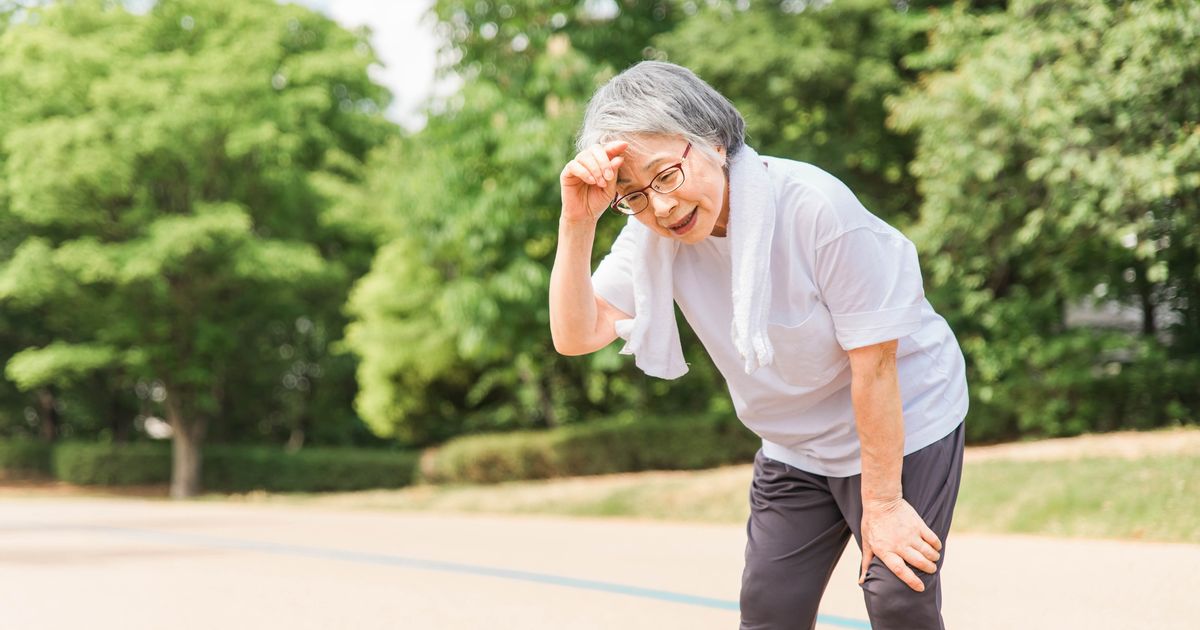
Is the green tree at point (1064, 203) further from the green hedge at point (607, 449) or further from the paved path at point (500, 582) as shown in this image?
the paved path at point (500, 582)

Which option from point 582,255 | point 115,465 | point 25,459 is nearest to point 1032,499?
point 582,255

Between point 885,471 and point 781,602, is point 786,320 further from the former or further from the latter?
point 781,602

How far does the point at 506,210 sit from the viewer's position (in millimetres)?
14875

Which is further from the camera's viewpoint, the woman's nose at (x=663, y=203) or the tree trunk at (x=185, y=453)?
the tree trunk at (x=185, y=453)

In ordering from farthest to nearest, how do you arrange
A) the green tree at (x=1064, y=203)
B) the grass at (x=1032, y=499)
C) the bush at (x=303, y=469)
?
the bush at (x=303, y=469) → the green tree at (x=1064, y=203) → the grass at (x=1032, y=499)

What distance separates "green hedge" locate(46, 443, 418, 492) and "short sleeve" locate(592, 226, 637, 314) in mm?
Result: 19145

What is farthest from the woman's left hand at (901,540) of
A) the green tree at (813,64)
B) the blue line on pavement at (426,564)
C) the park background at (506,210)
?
the green tree at (813,64)

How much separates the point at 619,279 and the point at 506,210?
12.5m

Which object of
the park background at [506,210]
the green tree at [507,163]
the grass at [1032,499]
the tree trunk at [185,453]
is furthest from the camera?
the tree trunk at [185,453]

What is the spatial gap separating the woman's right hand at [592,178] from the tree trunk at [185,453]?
2246 centimetres

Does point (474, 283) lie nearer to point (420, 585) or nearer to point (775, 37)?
point (775, 37)

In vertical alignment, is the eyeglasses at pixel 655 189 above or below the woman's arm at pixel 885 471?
above

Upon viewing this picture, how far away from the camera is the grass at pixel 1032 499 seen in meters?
8.24

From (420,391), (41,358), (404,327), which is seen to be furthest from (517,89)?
(41,358)
